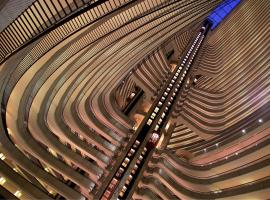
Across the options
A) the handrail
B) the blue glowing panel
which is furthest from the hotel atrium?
the blue glowing panel

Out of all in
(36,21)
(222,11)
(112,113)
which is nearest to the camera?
(36,21)

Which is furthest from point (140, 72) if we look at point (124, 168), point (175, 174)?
point (124, 168)

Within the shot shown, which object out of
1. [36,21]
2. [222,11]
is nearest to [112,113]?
[36,21]

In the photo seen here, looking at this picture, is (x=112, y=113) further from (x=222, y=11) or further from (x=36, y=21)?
(x=222, y=11)

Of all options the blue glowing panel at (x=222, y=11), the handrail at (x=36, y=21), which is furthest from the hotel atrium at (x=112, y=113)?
the blue glowing panel at (x=222, y=11)

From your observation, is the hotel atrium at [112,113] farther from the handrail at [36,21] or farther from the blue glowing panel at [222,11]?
the blue glowing panel at [222,11]
